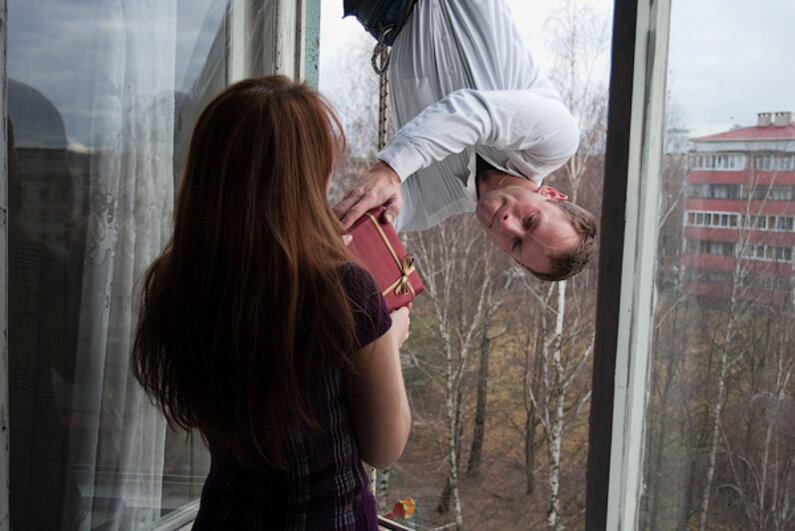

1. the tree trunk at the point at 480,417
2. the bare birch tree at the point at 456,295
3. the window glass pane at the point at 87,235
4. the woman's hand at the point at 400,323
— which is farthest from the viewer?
the tree trunk at the point at 480,417

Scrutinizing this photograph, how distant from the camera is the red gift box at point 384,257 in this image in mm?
989

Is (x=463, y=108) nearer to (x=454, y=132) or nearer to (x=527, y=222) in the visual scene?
(x=454, y=132)

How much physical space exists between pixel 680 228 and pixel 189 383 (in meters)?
0.87

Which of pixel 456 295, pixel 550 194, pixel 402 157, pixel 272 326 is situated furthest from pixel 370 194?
pixel 456 295

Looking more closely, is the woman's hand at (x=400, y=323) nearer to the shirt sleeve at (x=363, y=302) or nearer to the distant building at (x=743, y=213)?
the shirt sleeve at (x=363, y=302)

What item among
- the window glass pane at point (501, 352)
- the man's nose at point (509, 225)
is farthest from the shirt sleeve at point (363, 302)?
the window glass pane at point (501, 352)

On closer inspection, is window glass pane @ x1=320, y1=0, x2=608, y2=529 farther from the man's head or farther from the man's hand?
the man's hand

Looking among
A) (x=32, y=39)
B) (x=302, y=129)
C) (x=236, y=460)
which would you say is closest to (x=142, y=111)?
(x=32, y=39)

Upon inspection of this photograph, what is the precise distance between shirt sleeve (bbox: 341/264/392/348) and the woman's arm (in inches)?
0.6

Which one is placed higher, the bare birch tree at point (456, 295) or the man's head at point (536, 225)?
the man's head at point (536, 225)

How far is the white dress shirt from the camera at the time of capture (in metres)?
1.06

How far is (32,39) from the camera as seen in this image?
1.13 meters

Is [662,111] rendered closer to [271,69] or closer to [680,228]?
[680,228]

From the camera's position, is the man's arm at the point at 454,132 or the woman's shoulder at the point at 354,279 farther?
the man's arm at the point at 454,132
